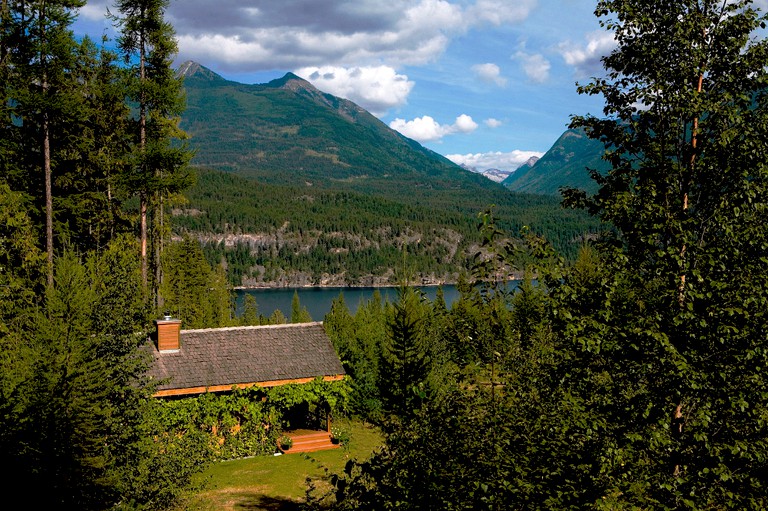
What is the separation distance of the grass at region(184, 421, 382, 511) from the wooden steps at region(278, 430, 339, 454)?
67 centimetres

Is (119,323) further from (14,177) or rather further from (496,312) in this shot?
(14,177)

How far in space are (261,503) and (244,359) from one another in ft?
27.1

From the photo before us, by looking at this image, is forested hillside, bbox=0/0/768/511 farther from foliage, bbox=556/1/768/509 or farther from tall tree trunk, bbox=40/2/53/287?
tall tree trunk, bbox=40/2/53/287

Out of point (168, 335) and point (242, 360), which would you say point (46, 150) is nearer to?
point (168, 335)

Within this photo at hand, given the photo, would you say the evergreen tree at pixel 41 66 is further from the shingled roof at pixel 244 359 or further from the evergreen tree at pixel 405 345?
the evergreen tree at pixel 405 345

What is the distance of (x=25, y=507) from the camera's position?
10852 mm

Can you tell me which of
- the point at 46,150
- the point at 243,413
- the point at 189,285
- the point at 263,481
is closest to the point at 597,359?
the point at 263,481

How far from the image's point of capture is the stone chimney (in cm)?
2342

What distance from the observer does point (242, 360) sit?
2427cm

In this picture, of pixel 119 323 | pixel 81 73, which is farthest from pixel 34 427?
pixel 81 73

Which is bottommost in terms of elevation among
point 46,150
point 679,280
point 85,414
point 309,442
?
point 309,442

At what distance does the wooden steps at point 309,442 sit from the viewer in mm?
23922

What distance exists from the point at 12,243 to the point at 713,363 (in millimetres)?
20339

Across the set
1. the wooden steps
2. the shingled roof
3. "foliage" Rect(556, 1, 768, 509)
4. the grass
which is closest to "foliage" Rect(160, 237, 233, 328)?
the shingled roof
